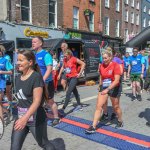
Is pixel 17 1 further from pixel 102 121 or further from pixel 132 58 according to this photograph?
pixel 102 121

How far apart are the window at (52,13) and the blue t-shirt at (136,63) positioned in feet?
37.2

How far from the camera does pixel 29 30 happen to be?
17.1 m

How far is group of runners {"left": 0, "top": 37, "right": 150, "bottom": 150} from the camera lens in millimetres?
3219

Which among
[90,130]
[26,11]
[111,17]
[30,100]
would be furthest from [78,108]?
[111,17]

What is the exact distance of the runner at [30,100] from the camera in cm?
319

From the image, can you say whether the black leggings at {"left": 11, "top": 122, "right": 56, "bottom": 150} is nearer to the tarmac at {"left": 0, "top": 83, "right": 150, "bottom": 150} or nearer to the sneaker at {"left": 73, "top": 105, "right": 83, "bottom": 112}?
the tarmac at {"left": 0, "top": 83, "right": 150, "bottom": 150}

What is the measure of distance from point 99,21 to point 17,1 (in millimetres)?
10672

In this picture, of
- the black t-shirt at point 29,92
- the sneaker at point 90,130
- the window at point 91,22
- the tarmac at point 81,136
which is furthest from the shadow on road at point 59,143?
the window at point 91,22

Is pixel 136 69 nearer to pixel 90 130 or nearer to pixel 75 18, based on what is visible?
pixel 90 130

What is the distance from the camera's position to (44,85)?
10.9 feet

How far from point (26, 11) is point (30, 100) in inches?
593

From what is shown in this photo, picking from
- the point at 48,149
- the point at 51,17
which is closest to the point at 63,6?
the point at 51,17

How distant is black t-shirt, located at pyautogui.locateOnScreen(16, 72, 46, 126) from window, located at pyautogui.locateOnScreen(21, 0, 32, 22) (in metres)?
14.5

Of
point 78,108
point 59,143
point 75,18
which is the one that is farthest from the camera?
point 75,18
